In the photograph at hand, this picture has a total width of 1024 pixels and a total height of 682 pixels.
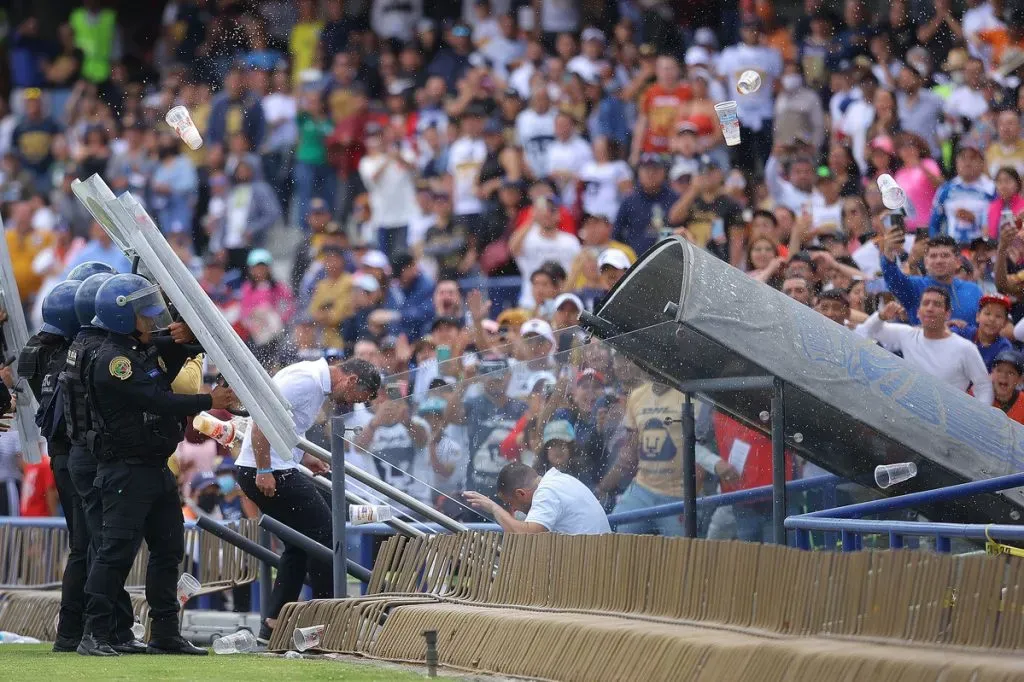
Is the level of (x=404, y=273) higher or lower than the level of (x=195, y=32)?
lower

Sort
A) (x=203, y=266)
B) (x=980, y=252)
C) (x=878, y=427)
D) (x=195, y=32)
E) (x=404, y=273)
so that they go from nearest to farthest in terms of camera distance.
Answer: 1. (x=878, y=427)
2. (x=980, y=252)
3. (x=404, y=273)
4. (x=203, y=266)
5. (x=195, y=32)

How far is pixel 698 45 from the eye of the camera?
16.2m

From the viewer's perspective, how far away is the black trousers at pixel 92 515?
8.84m

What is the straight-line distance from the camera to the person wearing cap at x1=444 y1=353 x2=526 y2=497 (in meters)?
8.50

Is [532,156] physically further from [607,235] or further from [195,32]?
[195,32]

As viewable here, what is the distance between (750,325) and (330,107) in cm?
1136

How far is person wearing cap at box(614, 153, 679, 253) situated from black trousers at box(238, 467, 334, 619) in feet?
15.9

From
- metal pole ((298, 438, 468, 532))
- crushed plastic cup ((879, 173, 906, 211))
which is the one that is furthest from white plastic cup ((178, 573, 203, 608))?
crushed plastic cup ((879, 173, 906, 211))

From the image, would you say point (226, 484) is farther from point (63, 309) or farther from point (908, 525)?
point (908, 525)

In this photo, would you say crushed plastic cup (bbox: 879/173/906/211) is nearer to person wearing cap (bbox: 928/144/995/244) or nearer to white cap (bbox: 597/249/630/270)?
person wearing cap (bbox: 928/144/995/244)

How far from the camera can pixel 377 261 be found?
1608cm

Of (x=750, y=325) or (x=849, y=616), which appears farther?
(x=750, y=325)

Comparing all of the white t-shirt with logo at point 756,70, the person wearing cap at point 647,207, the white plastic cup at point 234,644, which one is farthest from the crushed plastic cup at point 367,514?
the white t-shirt with logo at point 756,70

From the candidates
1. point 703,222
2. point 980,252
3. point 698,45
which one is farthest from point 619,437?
point 698,45
